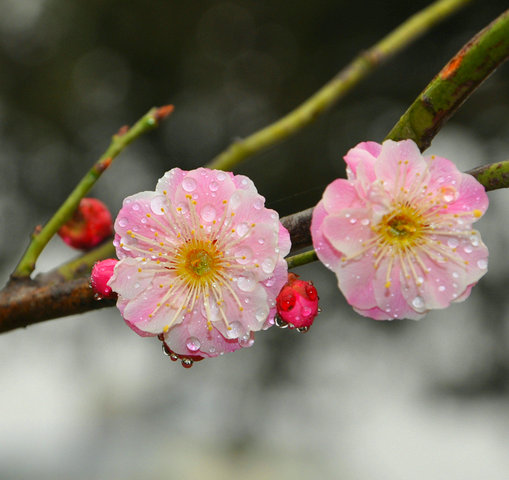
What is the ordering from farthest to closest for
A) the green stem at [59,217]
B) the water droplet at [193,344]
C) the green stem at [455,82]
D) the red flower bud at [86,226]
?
the red flower bud at [86,226] → the green stem at [59,217] → the water droplet at [193,344] → the green stem at [455,82]

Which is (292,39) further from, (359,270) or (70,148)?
(359,270)

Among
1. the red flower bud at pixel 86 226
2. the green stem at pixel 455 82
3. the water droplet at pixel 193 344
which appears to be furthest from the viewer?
the red flower bud at pixel 86 226

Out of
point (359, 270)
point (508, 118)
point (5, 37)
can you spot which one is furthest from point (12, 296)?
point (5, 37)

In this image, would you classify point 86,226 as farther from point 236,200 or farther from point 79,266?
point 236,200

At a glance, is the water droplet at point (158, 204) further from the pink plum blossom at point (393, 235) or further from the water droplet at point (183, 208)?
the pink plum blossom at point (393, 235)

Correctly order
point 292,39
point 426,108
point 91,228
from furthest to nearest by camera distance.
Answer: point 292,39
point 91,228
point 426,108

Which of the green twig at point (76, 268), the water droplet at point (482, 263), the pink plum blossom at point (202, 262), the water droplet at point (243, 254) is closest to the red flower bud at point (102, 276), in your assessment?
the pink plum blossom at point (202, 262)
